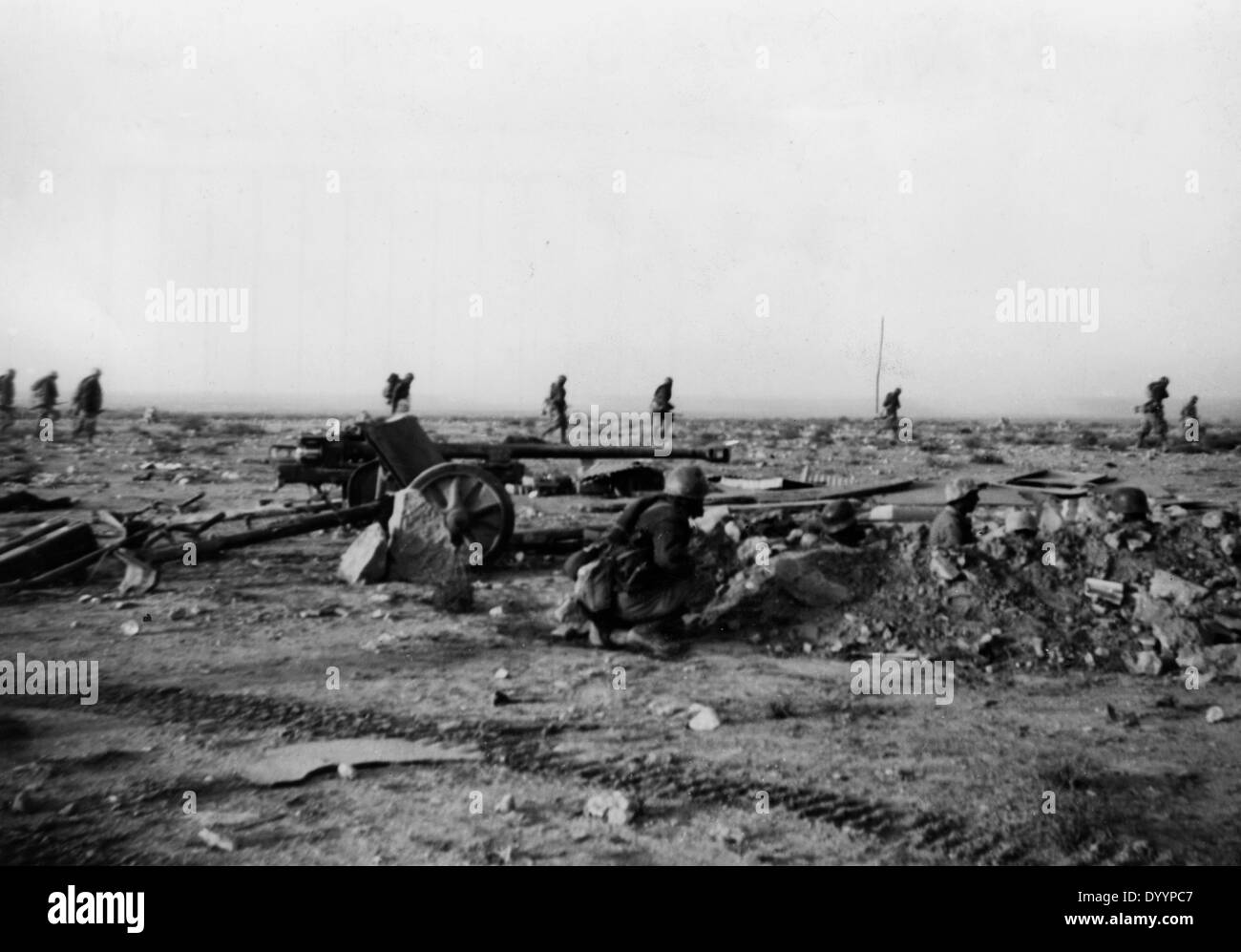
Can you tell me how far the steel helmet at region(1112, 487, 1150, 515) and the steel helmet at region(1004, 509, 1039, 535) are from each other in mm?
659

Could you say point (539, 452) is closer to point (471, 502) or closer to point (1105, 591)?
point (471, 502)

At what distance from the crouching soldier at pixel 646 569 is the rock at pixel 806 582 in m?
0.95

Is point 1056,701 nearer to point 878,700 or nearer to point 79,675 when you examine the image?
point 878,700

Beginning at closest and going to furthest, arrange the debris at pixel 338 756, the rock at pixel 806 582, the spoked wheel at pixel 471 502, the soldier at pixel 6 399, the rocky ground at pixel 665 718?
the rocky ground at pixel 665 718 → the debris at pixel 338 756 → the rock at pixel 806 582 → the spoked wheel at pixel 471 502 → the soldier at pixel 6 399

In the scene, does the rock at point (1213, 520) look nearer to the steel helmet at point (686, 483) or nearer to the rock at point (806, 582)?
the rock at point (806, 582)

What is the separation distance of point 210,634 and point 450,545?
1.93 metres

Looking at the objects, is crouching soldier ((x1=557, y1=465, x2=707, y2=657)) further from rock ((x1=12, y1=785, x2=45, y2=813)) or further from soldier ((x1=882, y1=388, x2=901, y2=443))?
soldier ((x1=882, y1=388, x2=901, y2=443))

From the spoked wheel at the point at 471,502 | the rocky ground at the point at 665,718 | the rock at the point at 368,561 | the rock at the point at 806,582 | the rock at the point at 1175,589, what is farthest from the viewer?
the spoked wheel at the point at 471,502

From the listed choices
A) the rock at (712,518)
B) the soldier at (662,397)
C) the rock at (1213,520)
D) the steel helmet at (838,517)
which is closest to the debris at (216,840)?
Result: the rock at (712,518)

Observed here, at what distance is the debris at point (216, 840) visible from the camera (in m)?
3.21

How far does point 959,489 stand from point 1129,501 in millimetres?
1350

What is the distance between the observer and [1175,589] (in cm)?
588

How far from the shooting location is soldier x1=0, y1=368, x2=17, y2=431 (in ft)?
Answer: 70.5
